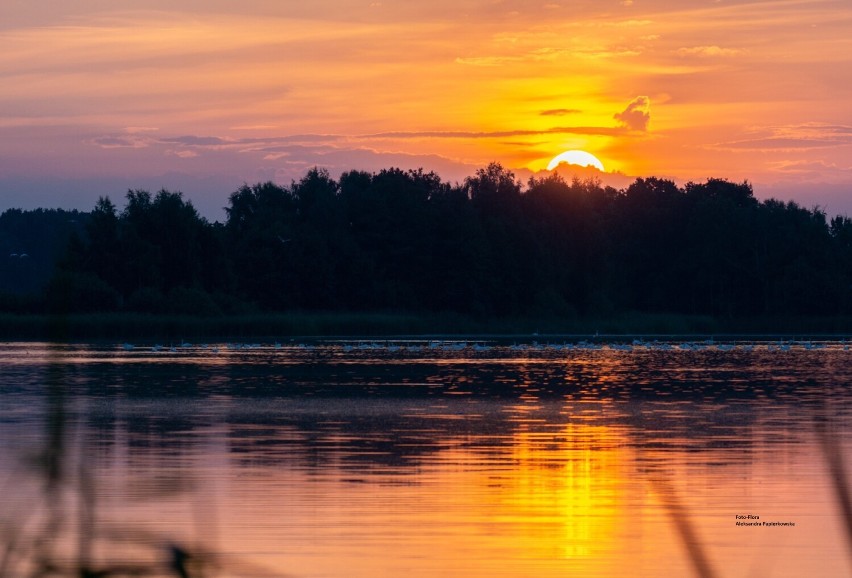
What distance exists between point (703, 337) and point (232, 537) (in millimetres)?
69775

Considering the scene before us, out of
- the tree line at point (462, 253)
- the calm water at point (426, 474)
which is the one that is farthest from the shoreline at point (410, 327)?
the calm water at point (426, 474)

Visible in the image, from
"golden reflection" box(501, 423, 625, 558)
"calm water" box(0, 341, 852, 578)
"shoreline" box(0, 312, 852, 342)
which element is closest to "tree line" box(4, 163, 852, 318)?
"shoreline" box(0, 312, 852, 342)

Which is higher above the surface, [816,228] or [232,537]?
[816,228]

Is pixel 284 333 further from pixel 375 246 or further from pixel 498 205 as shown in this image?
pixel 498 205

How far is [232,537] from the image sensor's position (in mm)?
11461

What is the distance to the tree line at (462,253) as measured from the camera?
85750 mm

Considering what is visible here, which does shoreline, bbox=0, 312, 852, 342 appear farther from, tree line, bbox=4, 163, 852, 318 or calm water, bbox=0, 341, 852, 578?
calm water, bbox=0, 341, 852, 578

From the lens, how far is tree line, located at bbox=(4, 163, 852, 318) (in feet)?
281

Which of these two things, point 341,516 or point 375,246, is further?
point 375,246

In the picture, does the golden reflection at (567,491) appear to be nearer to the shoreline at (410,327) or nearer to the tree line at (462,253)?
the shoreline at (410,327)

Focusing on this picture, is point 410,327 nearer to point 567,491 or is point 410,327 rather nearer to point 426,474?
point 426,474

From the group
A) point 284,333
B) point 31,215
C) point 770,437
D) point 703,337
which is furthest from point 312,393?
point 31,215

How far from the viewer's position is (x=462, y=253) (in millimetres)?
94938

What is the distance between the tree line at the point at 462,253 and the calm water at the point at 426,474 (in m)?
49.3
